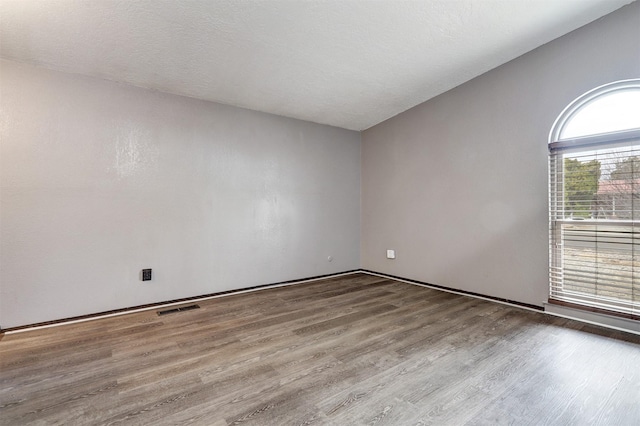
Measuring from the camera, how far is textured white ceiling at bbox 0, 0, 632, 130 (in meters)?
2.28

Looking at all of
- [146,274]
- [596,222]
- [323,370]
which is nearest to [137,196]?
[146,274]

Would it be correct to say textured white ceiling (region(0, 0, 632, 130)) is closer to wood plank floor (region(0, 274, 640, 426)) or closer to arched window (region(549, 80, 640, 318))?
arched window (region(549, 80, 640, 318))

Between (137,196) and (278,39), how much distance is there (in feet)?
7.31

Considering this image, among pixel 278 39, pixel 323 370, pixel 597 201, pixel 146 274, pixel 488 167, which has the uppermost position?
pixel 278 39

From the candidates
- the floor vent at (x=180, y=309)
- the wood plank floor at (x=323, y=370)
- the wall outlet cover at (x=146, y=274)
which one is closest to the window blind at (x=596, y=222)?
the wood plank floor at (x=323, y=370)

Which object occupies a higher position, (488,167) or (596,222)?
(488,167)

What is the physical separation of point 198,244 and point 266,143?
166 cm

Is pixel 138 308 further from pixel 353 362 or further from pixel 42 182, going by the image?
pixel 353 362

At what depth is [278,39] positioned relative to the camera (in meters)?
2.68

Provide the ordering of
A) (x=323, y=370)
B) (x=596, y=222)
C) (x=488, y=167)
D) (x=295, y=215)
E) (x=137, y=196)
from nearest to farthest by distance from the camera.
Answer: (x=323, y=370)
(x=596, y=222)
(x=137, y=196)
(x=488, y=167)
(x=295, y=215)

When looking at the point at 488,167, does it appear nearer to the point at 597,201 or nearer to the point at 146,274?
the point at 597,201

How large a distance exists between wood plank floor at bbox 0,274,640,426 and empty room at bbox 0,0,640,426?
18 millimetres

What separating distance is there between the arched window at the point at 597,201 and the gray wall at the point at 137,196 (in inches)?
119

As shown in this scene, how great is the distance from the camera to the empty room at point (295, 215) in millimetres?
1819
